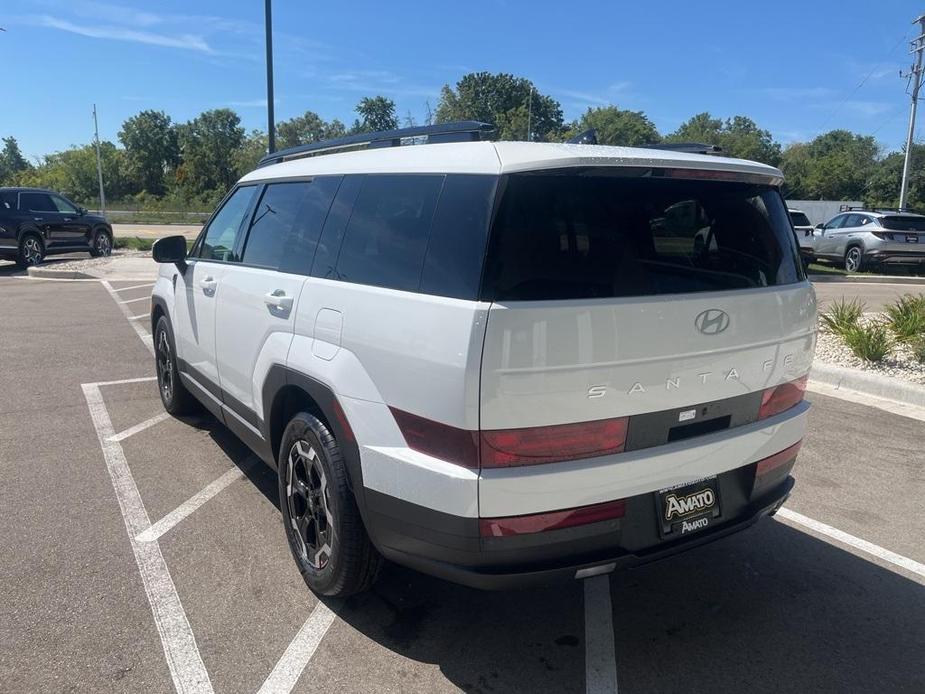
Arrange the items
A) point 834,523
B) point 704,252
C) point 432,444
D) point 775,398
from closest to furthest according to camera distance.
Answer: point 432,444 → point 704,252 → point 775,398 → point 834,523

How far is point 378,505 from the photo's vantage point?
2549 millimetres

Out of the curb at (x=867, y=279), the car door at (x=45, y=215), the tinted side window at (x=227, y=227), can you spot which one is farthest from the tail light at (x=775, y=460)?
the car door at (x=45, y=215)

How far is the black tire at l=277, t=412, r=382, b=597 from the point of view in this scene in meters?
2.77

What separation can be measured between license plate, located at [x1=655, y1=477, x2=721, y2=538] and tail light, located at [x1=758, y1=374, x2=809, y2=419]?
17.4 inches

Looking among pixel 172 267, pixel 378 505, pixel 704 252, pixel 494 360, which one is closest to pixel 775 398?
pixel 704 252

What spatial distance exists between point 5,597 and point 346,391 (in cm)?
192

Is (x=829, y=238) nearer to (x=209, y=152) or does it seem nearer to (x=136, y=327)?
(x=136, y=327)

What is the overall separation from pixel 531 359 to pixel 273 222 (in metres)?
2.14

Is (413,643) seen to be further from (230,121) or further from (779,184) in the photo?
(230,121)

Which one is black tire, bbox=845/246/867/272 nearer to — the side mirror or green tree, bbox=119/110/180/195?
the side mirror

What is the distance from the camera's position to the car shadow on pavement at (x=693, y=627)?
8.69ft

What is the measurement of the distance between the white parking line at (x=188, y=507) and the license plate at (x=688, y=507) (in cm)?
269

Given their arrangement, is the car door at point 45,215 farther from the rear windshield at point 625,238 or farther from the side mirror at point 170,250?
the rear windshield at point 625,238

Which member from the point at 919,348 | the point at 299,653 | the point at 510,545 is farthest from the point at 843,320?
the point at 299,653
